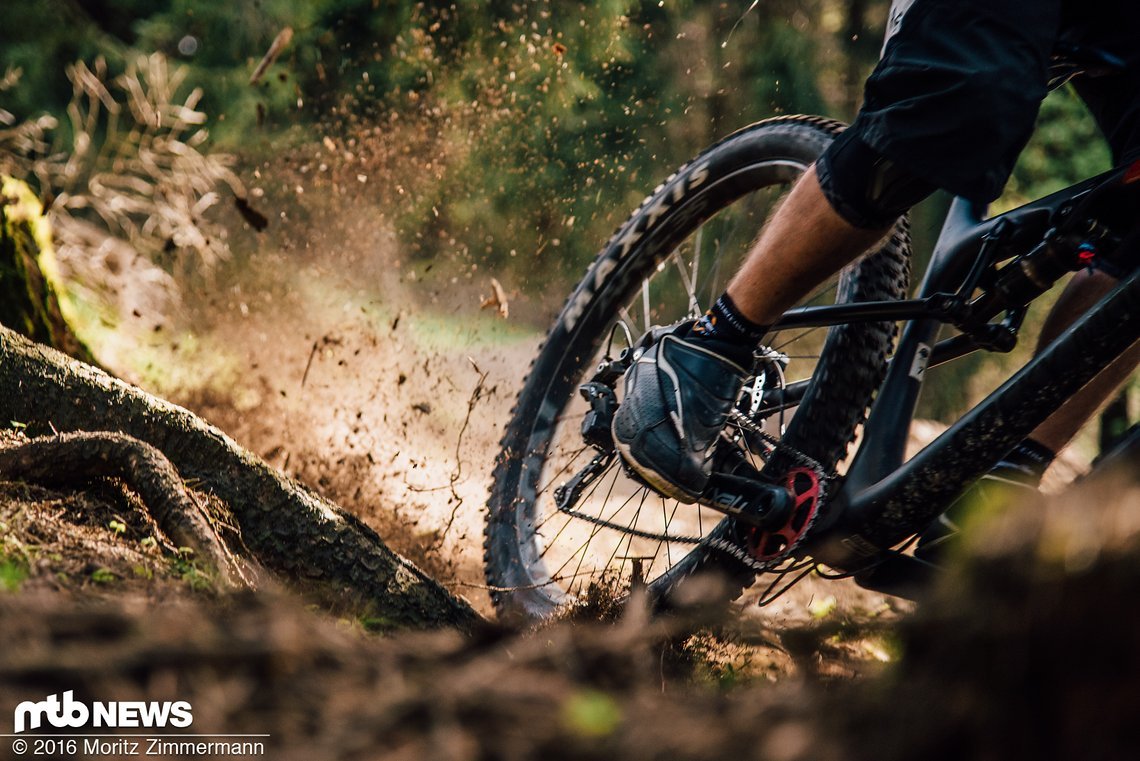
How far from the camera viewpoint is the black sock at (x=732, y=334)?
1.81 m

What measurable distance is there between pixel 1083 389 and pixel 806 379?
22.6 inches

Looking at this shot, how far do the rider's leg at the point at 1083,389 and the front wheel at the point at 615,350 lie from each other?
330 millimetres

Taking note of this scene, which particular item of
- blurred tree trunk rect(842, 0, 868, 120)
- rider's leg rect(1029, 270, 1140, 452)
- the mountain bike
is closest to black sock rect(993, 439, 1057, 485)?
rider's leg rect(1029, 270, 1140, 452)

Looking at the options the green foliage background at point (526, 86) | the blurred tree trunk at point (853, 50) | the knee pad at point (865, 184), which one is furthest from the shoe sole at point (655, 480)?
the blurred tree trunk at point (853, 50)

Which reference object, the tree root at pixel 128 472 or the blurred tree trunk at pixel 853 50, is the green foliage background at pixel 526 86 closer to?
the blurred tree trunk at pixel 853 50

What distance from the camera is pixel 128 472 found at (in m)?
1.65

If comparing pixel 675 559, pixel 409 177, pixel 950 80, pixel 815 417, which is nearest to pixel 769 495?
pixel 815 417

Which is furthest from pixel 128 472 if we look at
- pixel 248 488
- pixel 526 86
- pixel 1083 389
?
pixel 526 86

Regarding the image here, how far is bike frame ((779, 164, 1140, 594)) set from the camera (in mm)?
1511

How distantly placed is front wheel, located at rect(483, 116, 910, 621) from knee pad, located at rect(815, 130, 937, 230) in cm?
34

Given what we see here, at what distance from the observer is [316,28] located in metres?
6.01

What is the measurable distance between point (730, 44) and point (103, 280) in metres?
4.19

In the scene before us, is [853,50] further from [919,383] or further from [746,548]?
[746,548]

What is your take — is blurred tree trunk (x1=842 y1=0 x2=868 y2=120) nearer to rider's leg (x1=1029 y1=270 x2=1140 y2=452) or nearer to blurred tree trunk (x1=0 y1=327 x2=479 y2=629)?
rider's leg (x1=1029 y1=270 x2=1140 y2=452)
